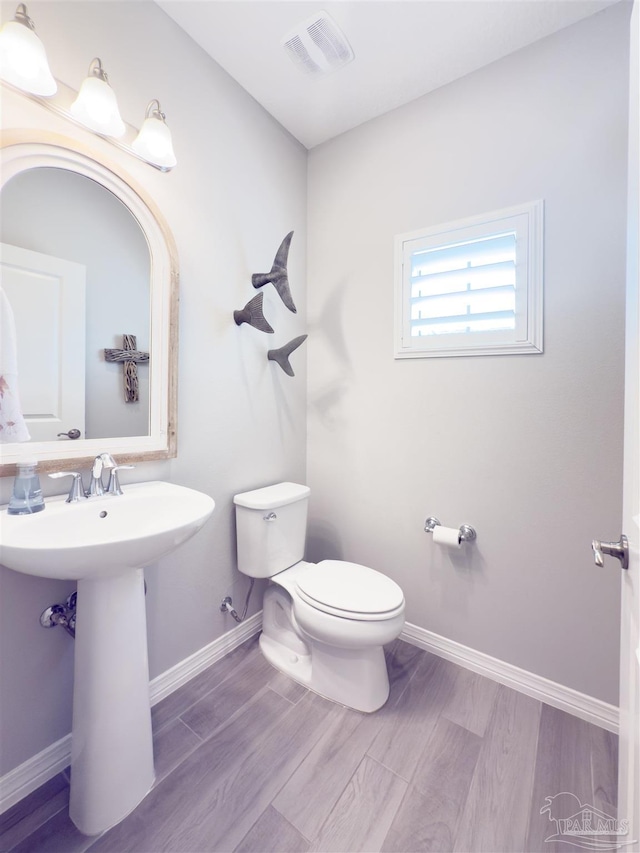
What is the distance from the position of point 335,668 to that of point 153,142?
1.99m

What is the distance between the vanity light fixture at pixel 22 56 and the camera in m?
0.88

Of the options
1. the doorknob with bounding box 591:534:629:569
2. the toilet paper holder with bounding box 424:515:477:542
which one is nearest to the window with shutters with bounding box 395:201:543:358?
the toilet paper holder with bounding box 424:515:477:542

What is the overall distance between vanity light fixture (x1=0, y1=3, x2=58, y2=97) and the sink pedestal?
4.32 feet

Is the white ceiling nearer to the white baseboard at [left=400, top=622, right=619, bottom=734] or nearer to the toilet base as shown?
the toilet base

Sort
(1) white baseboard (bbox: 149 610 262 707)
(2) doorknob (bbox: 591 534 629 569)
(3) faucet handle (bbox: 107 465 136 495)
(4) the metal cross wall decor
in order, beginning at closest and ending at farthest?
(2) doorknob (bbox: 591 534 629 569) → (3) faucet handle (bbox: 107 465 136 495) → (4) the metal cross wall decor → (1) white baseboard (bbox: 149 610 262 707)

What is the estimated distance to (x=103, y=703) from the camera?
941 mm

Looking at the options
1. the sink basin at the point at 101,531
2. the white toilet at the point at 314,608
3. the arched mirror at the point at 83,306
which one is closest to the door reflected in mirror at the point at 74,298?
the arched mirror at the point at 83,306

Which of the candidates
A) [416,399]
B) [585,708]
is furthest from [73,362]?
[585,708]

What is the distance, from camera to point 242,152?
1.61 m

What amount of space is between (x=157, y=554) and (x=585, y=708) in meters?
1.63

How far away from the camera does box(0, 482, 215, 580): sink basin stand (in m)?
0.75

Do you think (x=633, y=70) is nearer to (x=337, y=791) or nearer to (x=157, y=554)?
(x=157, y=554)

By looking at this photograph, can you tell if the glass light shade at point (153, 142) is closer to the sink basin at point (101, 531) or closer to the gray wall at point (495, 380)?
the gray wall at point (495, 380)

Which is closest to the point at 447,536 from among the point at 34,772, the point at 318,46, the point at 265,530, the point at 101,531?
the point at 265,530
